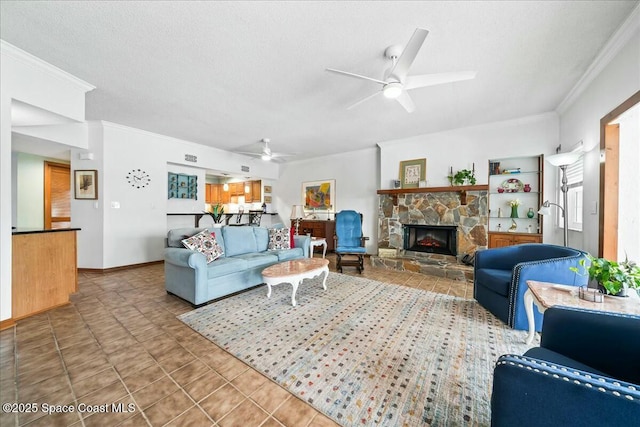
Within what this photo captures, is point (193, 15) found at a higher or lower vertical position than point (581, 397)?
higher

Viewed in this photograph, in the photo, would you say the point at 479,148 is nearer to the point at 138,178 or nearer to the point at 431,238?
the point at 431,238

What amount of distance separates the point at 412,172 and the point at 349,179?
A: 1.71 meters

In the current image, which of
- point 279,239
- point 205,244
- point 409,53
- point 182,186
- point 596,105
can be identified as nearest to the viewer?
point 409,53

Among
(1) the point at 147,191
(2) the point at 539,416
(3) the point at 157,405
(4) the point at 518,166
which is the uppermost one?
(4) the point at 518,166

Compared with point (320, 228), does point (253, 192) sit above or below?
above

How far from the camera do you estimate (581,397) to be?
69cm

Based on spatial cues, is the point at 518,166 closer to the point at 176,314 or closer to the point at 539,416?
the point at 539,416

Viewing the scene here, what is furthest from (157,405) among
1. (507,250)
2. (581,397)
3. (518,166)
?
(518,166)

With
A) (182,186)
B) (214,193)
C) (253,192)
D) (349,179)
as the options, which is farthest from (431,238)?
(214,193)

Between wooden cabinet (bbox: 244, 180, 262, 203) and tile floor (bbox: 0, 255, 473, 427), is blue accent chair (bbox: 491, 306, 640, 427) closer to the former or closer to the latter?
tile floor (bbox: 0, 255, 473, 427)

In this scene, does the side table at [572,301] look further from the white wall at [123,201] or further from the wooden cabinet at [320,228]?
the white wall at [123,201]

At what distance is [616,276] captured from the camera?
4.88 ft

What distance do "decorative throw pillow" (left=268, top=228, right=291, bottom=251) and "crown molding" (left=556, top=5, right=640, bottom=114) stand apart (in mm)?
4257

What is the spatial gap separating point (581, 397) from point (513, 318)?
2.02m
